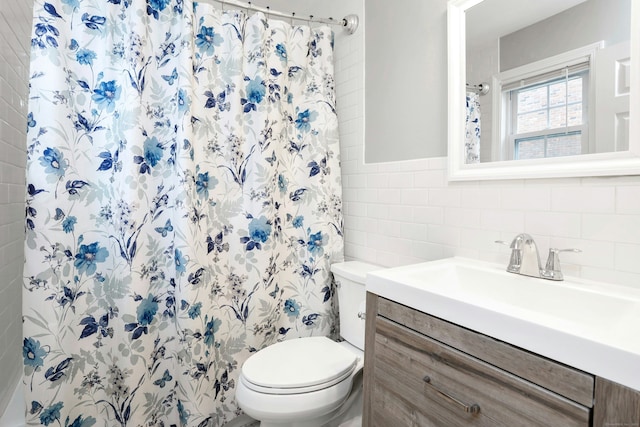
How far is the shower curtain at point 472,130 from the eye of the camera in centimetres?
128

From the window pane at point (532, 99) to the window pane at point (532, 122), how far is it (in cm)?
2

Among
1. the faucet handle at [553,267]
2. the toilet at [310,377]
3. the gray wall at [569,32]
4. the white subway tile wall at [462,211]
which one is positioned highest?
the gray wall at [569,32]

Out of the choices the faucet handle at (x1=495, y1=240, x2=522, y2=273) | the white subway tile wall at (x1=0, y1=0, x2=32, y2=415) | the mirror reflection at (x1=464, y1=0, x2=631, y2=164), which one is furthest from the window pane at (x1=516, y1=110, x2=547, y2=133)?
the white subway tile wall at (x1=0, y1=0, x2=32, y2=415)

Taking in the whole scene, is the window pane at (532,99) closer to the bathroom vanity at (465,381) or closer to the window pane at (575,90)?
the window pane at (575,90)

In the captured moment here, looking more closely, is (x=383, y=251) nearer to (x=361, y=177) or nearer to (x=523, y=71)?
(x=361, y=177)

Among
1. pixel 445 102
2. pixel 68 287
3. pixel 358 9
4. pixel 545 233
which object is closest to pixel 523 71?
pixel 445 102

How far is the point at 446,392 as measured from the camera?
0.82 metres

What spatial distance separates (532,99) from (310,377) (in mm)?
→ 1264

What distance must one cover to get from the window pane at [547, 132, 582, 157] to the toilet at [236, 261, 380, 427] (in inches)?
35.0

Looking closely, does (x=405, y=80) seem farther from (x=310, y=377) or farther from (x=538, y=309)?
(x=310, y=377)

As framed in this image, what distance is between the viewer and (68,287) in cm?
134

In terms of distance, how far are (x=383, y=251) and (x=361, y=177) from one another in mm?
429

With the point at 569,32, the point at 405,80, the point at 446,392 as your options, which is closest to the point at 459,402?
the point at 446,392

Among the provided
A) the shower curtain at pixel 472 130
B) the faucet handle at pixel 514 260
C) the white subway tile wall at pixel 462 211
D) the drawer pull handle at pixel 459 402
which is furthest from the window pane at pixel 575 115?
the drawer pull handle at pixel 459 402
